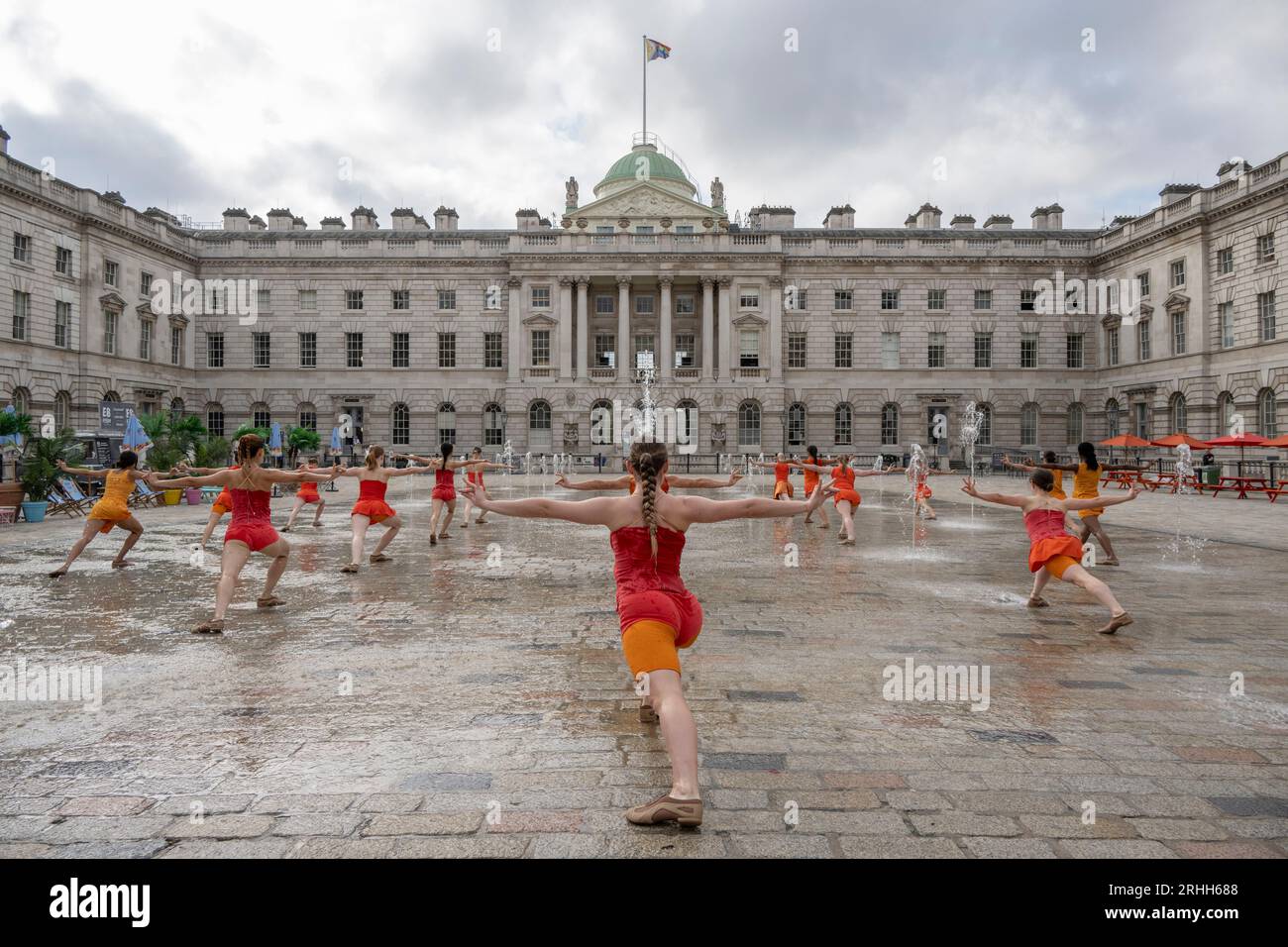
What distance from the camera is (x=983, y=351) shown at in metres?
51.2

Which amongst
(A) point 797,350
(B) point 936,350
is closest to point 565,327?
(A) point 797,350

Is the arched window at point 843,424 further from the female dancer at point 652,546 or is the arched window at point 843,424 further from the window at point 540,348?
the female dancer at point 652,546

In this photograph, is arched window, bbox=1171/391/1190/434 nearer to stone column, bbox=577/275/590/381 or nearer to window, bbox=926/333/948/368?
window, bbox=926/333/948/368

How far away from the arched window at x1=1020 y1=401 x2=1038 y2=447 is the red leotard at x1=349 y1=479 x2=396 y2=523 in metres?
48.4

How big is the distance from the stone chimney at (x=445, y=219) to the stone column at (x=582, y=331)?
11199 mm

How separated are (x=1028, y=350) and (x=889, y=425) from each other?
9.94m

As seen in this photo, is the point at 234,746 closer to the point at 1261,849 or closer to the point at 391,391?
the point at 1261,849

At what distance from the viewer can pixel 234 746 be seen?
443cm

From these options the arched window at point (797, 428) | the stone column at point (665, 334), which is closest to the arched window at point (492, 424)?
the stone column at point (665, 334)

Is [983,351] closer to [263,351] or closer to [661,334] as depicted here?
[661,334]

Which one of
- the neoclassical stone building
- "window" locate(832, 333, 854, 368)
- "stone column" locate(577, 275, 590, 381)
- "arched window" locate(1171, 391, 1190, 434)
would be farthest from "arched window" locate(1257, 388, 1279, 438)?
"stone column" locate(577, 275, 590, 381)

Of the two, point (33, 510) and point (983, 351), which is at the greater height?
point (983, 351)

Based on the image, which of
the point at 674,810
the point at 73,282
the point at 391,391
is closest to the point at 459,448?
the point at 391,391

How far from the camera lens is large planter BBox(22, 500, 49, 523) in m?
18.0
